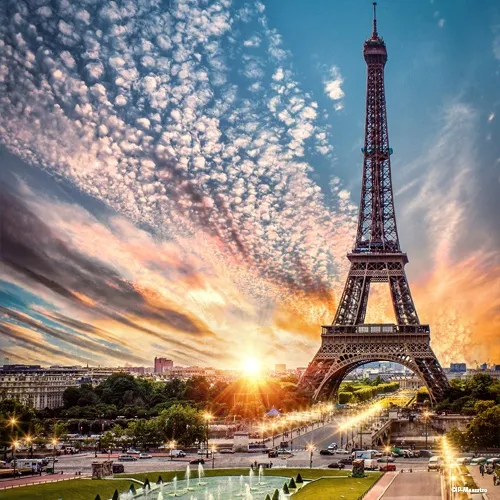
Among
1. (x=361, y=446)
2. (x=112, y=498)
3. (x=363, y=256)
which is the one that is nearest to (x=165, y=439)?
(x=361, y=446)

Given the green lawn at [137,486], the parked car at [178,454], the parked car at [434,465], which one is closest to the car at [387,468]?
the parked car at [434,465]

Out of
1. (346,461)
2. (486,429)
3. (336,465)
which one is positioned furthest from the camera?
(486,429)

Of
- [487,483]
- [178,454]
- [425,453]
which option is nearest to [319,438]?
[425,453]

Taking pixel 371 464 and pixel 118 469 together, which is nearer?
pixel 118 469

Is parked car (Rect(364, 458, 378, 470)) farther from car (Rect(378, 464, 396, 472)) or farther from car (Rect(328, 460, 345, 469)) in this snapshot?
car (Rect(328, 460, 345, 469))

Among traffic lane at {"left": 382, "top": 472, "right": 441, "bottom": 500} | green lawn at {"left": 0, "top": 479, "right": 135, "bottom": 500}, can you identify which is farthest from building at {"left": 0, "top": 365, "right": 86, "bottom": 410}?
traffic lane at {"left": 382, "top": 472, "right": 441, "bottom": 500}

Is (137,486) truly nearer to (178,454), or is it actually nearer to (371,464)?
(178,454)

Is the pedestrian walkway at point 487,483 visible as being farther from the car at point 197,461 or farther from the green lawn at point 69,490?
the green lawn at point 69,490
